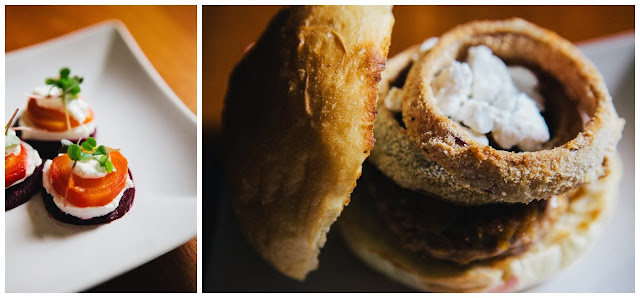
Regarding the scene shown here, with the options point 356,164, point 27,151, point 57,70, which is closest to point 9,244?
point 27,151

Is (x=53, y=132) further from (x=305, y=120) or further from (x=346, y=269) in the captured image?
(x=346, y=269)

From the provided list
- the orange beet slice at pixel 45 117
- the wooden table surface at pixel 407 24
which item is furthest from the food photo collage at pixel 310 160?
the wooden table surface at pixel 407 24

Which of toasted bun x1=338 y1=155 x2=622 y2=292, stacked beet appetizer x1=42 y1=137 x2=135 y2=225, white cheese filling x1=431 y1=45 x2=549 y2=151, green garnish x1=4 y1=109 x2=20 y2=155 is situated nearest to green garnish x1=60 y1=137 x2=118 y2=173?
stacked beet appetizer x1=42 y1=137 x2=135 y2=225

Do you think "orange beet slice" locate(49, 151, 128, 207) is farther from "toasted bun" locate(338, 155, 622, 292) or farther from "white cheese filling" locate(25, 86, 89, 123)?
"toasted bun" locate(338, 155, 622, 292)

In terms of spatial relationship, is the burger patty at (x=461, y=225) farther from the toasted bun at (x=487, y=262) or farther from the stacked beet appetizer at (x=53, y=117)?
the stacked beet appetizer at (x=53, y=117)
